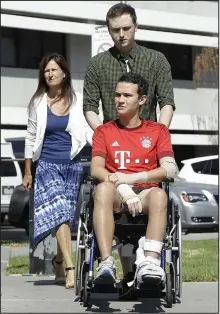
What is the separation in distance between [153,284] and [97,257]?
561 millimetres

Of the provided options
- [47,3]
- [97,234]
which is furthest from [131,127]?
[47,3]

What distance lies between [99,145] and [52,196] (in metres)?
1.70

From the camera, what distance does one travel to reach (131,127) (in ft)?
21.1

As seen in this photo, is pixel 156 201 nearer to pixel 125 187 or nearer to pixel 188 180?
pixel 125 187

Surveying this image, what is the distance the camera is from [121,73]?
6.82 metres

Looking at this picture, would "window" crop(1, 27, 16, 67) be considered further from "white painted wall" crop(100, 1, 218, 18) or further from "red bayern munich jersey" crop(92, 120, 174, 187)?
"red bayern munich jersey" crop(92, 120, 174, 187)

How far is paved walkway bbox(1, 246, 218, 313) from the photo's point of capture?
6605mm

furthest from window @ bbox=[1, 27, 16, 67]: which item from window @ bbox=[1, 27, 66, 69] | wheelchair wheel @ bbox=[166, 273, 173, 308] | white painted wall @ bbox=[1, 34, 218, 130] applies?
wheelchair wheel @ bbox=[166, 273, 173, 308]

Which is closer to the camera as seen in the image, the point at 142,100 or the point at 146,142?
the point at 146,142

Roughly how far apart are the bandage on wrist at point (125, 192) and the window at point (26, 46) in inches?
986

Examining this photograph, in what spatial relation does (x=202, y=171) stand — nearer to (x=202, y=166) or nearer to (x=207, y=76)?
(x=202, y=166)

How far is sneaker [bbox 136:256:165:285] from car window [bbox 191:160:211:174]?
13756 mm

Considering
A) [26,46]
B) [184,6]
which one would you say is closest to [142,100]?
[26,46]

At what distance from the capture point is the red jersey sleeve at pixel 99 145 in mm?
6324
